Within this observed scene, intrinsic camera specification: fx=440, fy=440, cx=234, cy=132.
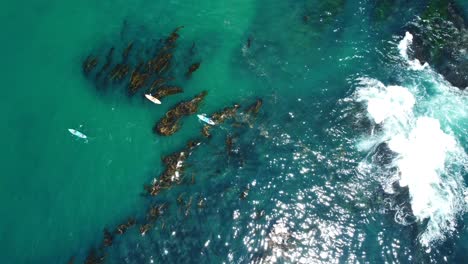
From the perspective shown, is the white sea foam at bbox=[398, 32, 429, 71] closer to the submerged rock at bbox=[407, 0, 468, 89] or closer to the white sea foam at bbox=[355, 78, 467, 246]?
the submerged rock at bbox=[407, 0, 468, 89]

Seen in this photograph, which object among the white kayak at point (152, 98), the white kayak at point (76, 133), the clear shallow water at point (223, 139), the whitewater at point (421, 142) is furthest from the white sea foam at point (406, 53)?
the white kayak at point (76, 133)

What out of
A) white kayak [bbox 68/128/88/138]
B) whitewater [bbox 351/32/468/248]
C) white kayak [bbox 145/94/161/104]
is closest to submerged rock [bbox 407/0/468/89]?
whitewater [bbox 351/32/468/248]

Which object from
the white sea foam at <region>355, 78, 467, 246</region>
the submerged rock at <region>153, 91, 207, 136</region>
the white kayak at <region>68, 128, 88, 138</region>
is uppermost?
the white sea foam at <region>355, 78, 467, 246</region>

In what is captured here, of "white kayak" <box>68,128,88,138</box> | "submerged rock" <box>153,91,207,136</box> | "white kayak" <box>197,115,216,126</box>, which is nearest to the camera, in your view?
"white kayak" <box>68,128,88,138</box>

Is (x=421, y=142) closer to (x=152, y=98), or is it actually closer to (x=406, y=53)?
(x=406, y=53)

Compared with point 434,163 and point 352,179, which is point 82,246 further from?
point 434,163

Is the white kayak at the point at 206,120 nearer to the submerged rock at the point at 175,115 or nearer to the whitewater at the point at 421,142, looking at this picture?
the submerged rock at the point at 175,115

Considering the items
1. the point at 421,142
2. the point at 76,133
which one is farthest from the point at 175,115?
the point at 421,142
